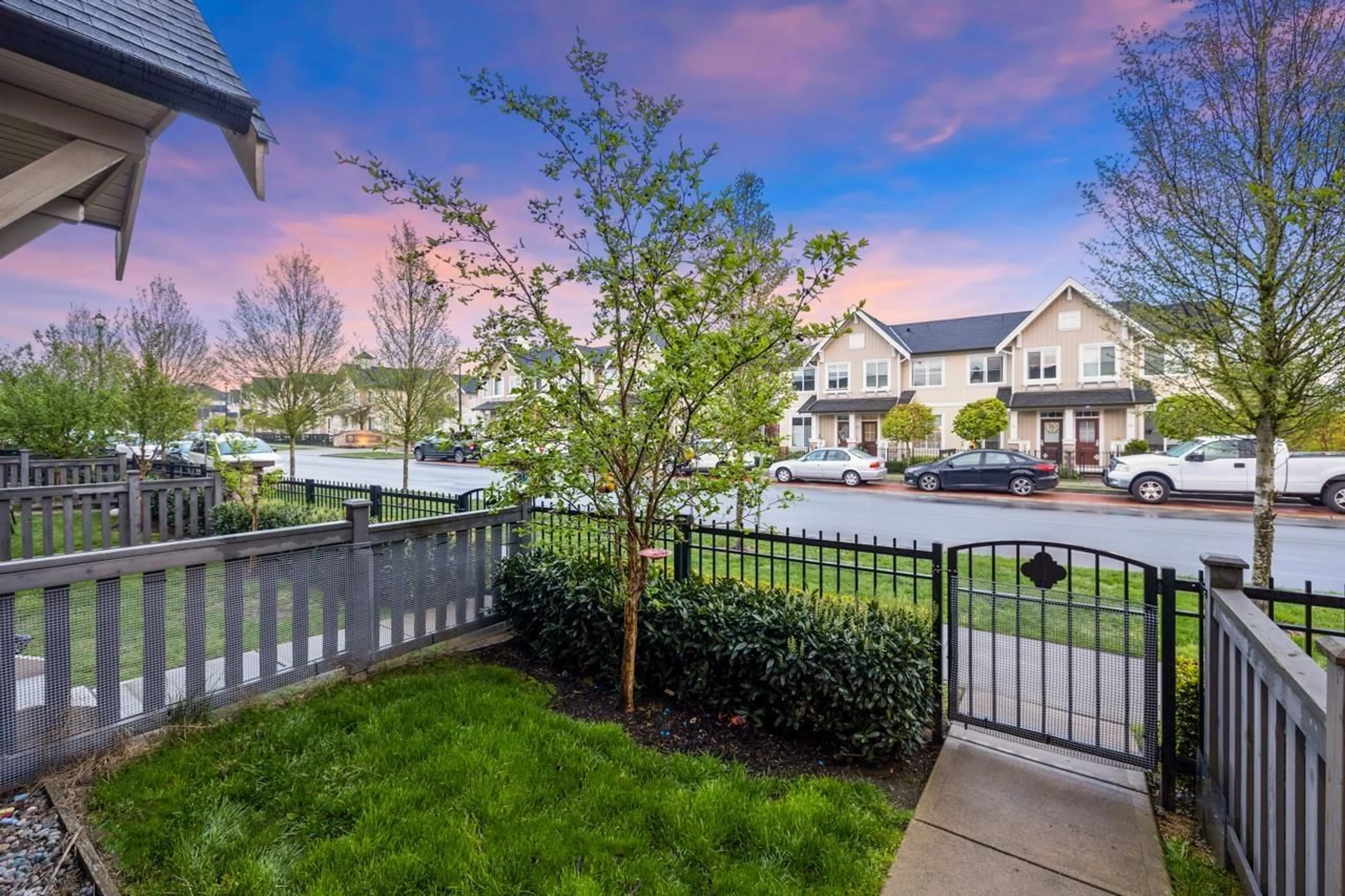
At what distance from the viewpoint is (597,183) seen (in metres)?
3.59

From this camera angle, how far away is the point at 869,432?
3073 centimetres

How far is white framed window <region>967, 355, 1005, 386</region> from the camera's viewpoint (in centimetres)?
2786

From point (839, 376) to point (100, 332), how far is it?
29.2m

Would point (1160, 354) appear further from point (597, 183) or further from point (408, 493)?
point (408, 493)

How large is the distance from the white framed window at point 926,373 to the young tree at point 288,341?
26.1 m

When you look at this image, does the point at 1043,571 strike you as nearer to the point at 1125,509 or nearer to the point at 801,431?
the point at 1125,509

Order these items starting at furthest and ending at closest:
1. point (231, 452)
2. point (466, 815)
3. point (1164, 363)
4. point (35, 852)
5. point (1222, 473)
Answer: point (1222, 473), point (231, 452), point (1164, 363), point (466, 815), point (35, 852)

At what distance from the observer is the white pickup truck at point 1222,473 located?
13.5 metres

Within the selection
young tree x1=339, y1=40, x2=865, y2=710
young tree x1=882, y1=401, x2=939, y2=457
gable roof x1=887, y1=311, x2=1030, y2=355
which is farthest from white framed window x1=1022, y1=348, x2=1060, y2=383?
young tree x1=339, y1=40, x2=865, y2=710

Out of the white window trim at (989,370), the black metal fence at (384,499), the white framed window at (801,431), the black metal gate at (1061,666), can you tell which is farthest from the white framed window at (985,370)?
the black metal fence at (384,499)

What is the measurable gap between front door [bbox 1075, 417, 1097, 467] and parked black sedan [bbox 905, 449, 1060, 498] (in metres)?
8.93

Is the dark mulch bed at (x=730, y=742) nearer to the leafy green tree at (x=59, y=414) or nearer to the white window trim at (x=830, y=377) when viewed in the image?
the leafy green tree at (x=59, y=414)

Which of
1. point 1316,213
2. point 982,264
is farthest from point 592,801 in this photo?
point 982,264

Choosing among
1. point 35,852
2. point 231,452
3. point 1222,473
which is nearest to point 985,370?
point 1222,473
